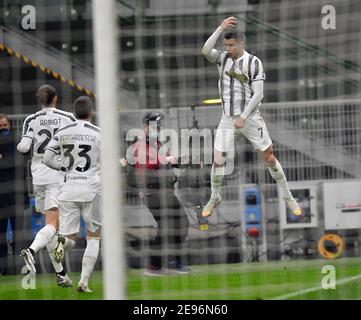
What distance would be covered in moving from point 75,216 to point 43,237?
281mm

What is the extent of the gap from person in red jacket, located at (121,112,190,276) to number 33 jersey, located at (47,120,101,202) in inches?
14.4

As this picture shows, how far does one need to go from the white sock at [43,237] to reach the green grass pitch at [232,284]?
1.05ft

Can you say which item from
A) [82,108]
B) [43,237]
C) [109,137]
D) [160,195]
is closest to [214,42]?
[82,108]

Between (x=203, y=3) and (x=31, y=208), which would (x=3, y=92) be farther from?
(x=203, y=3)

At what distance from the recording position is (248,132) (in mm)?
8289

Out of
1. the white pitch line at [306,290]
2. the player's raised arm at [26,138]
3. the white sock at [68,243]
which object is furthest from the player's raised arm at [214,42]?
the white pitch line at [306,290]

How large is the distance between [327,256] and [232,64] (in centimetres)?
199

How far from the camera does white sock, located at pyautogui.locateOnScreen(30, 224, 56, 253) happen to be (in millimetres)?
8289

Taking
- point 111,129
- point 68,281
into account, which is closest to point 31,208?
point 68,281

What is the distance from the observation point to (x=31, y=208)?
9719 mm

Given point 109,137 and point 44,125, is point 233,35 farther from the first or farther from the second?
point 109,137

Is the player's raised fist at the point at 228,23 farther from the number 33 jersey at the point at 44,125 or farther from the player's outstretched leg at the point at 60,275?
the player's outstretched leg at the point at 60,275

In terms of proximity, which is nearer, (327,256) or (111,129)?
(111,129)
